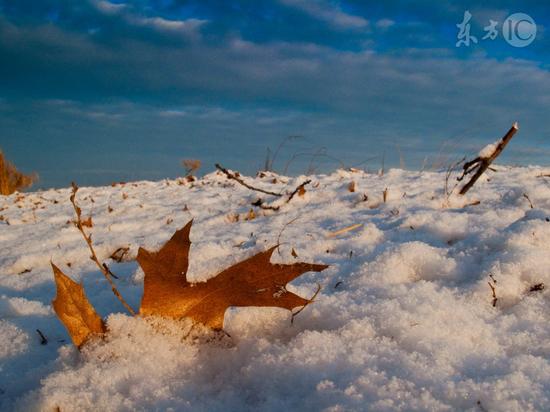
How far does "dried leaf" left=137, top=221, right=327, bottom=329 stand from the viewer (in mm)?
1306

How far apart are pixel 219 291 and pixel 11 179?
14.0 m

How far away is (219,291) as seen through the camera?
1338 millimetres

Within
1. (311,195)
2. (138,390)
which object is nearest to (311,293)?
(138,390)

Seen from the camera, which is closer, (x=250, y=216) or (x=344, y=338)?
(x=344, y=338)

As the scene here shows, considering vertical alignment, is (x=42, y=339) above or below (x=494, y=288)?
below

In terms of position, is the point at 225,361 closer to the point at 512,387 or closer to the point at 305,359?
the point at 305,359

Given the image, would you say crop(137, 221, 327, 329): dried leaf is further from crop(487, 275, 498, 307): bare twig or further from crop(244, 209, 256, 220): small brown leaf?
crop(244, 209, 256, 220): small brown leaf

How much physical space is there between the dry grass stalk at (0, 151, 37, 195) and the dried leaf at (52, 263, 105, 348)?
489 inches

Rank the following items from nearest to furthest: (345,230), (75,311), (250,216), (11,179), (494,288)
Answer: (75,311)
(494,288)
(345,230)
(250,216)
(11,179)

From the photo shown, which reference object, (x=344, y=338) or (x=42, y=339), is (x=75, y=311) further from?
(x=344, y=338)

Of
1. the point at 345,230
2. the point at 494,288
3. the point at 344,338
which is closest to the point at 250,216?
the point at 345,230

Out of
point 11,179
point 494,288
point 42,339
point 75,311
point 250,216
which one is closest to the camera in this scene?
point 75,311

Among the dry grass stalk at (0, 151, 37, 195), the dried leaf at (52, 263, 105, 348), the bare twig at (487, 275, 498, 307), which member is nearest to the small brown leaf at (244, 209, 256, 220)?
the bare twig at (487, 275, 498, 307)

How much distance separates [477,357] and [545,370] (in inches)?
5.9
